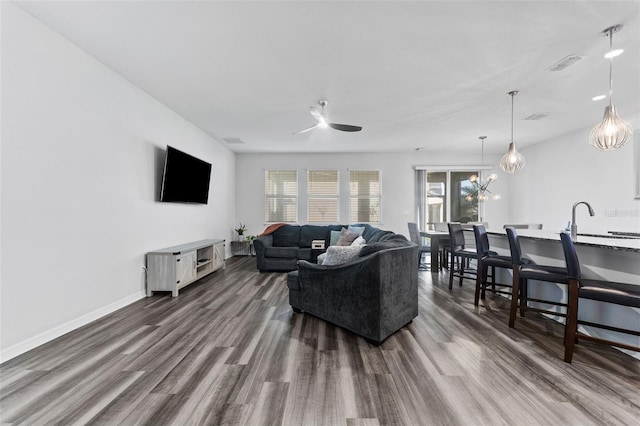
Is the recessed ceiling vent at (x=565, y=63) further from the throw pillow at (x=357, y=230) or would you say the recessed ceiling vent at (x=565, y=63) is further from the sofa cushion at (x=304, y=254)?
the sofa cushion at (x=304, y=254)

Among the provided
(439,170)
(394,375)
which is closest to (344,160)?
(439,170)

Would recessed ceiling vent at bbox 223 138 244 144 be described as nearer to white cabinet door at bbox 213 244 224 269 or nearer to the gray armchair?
white cabinet door at bbox 213 244 224 269

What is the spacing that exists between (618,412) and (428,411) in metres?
1.12

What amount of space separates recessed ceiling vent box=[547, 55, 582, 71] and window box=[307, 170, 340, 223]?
4.84m

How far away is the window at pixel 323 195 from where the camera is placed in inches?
285

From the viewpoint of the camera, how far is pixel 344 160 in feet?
23.6

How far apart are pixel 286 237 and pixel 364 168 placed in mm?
2985

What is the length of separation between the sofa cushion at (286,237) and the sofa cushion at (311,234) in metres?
0.11

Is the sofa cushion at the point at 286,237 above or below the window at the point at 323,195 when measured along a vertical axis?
below

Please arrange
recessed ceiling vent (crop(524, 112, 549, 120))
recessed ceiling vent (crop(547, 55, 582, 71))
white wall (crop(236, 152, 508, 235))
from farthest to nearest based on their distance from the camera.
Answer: white wall (crop(236, 152, 508, 235)) → recessed ceiling vent (crop(524, 112, 549, 120)) → recessed ceiling vent (crop(547, 55, 582, 71))

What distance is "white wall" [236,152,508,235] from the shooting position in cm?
717

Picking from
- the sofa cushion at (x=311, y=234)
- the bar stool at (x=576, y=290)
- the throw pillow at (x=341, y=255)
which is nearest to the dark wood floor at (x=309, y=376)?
the bar stool at (x=576, y=290)

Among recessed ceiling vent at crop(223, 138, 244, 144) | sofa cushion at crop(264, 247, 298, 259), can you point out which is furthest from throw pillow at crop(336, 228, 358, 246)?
recessed ceiling vent at crop(223, 138, 244, 144)

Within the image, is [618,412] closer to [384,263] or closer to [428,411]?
[428,411]
